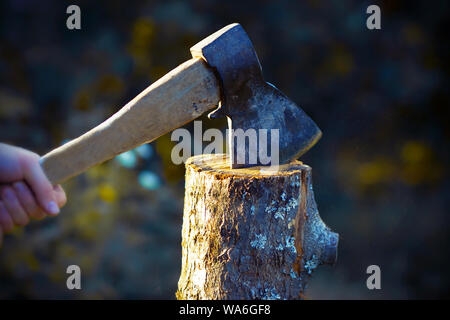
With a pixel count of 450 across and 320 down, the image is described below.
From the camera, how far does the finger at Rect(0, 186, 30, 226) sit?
4.22ft

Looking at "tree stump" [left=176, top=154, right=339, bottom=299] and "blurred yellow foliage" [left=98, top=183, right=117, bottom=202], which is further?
"blurred yellow foliage" [left=98, top=183, right=117, bottom=202]

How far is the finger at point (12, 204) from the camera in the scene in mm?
1285

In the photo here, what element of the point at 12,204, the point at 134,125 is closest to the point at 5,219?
the point at 12,204

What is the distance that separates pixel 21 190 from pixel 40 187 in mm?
55

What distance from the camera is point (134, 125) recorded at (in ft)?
4.51

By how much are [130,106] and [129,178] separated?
161 centimetres

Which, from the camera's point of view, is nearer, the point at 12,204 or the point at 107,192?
the point at 12,204

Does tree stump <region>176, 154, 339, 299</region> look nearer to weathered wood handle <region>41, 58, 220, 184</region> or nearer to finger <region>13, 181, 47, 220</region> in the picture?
weathered wood handle <region>41, 58, 220, 184</region>

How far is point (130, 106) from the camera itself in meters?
1.37

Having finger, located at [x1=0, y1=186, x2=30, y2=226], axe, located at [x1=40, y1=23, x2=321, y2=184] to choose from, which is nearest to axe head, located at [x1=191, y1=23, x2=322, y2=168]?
axe, located at [x1=40, y1=23, x2=321, y2=184]

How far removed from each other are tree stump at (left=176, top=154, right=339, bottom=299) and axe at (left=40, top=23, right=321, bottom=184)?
5.3 inches

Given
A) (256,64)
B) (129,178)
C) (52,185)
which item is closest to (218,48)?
(256,64)

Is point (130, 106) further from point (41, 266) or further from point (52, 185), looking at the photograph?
point (41, 266)

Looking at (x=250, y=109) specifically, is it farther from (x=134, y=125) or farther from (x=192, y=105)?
(x=134, y=125)
